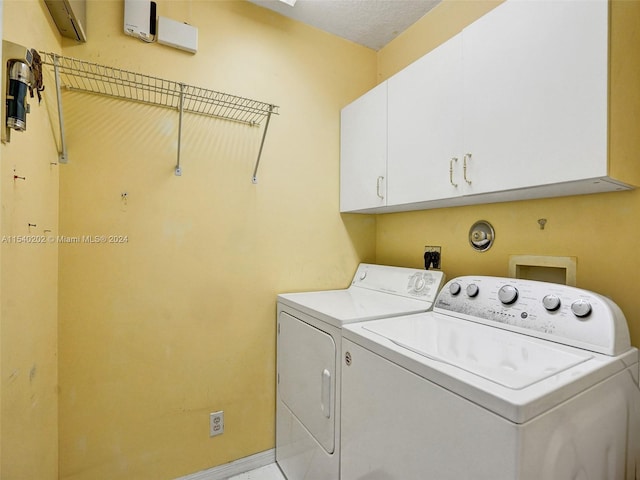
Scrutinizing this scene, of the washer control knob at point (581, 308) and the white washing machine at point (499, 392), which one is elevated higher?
the washer control knob at point (581, 308)

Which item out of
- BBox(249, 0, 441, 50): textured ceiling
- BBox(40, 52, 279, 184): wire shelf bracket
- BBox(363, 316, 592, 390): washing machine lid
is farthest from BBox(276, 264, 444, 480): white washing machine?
BBox(249, 0, 441, 50): textured ceiling

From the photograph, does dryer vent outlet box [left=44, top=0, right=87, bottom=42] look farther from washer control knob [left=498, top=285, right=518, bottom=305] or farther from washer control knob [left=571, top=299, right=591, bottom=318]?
washer control knob [left=571, top=299, right=591, bottom=318]

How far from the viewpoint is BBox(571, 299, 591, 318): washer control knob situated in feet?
3.32

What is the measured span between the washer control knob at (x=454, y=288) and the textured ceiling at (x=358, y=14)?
1684mm

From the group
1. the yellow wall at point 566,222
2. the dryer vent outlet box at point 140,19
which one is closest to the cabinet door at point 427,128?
the yellow wall at point 566,222

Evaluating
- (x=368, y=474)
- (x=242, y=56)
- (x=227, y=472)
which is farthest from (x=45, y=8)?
(x=227, y=472)

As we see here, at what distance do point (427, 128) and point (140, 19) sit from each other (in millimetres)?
1533

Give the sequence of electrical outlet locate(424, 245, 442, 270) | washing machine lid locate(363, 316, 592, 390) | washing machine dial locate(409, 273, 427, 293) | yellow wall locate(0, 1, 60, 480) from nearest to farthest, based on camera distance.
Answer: washing machine lid locate(363, 316, 592, 390), yellow wall locate(0, 1, 60, 480), washing machine dial locate(409, 273, 427, 293), electrical outlet locate(424, 245, 442, 270)

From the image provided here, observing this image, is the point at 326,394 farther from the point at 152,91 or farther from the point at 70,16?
the point at 70,16

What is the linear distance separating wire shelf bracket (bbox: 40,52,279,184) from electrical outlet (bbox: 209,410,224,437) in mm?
1373

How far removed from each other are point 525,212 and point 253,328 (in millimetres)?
1584

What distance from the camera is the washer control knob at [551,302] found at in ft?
3.58

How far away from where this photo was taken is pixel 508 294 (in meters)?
1.24

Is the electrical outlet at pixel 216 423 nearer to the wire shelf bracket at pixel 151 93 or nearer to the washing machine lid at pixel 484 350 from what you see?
the washing machine lid at pixel 484 350
